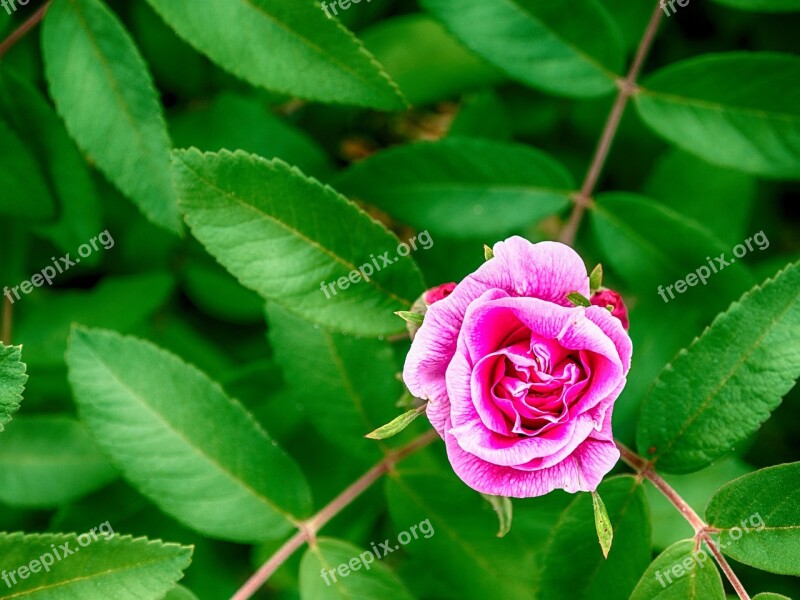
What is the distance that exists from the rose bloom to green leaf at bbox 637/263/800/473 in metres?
0.32

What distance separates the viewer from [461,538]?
1787 mm

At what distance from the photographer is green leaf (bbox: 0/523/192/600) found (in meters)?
1.42

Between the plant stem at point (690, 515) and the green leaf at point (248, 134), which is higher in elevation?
the green leaf at point (248, 134)

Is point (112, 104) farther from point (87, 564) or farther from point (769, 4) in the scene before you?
point (769, 4)

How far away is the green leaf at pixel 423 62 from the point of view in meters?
2.40

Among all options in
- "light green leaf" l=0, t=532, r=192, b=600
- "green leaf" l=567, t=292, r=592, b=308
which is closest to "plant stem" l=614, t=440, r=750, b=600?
"green leaf" l=567, t=292, r=592, b=308

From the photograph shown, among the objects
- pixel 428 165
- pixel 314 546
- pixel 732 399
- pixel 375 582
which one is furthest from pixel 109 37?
pixel 732 399

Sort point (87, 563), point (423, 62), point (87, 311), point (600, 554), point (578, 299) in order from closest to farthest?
point (578, 299) < point (87, 563) < point (600, 554) < point (87, 311) < point (423, 62)

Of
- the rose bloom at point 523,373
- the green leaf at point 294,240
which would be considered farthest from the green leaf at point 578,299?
the green leaf at point 294,240

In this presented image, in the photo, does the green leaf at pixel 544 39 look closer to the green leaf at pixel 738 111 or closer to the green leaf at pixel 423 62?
the green leaf at pixel 738 111

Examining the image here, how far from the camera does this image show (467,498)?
5.84 ft

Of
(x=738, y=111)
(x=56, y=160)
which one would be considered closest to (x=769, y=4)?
(x=738, y=111)

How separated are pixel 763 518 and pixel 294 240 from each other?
96 centimetres

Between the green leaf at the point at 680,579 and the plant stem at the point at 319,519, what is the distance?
59 cm
